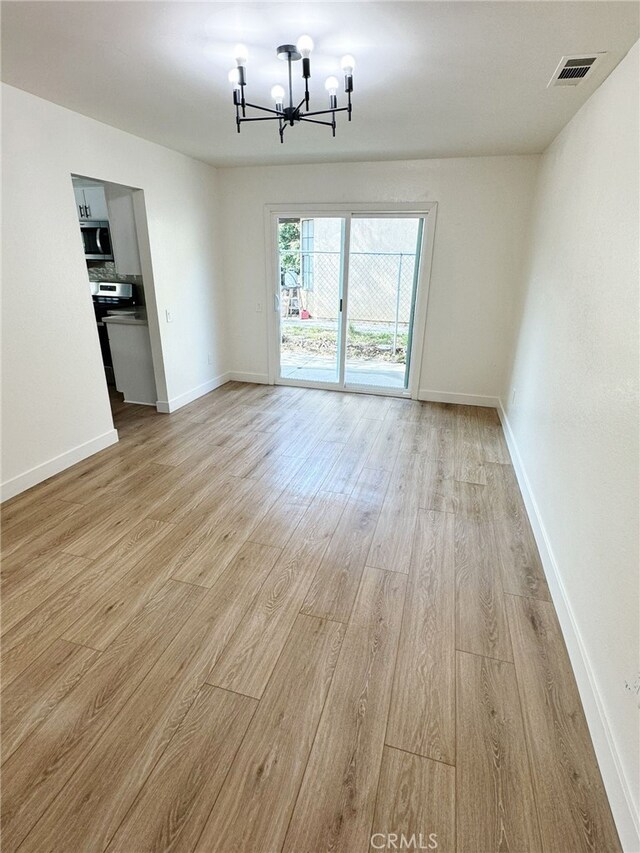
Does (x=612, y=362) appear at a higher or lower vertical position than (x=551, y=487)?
higher

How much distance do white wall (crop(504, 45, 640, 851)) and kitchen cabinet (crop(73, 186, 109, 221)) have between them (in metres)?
4.61

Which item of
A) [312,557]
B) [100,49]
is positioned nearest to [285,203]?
[100,49]

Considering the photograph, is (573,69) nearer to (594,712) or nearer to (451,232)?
(451,232)

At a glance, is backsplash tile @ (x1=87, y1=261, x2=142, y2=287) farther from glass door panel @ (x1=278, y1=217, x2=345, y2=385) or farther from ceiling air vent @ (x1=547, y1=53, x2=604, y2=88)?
ceiling air vent @ (x1=547, y1=53, x2=604, y2=88)

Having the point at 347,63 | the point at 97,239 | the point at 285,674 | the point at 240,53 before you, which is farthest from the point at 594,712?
the point at 97,239

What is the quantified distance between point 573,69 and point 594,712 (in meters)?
2.89

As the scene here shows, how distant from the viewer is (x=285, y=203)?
458cm

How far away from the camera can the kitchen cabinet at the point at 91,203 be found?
15.2 feet

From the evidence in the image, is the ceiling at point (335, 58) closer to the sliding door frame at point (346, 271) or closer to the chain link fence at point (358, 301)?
the sliding door frame at point (346, 271)

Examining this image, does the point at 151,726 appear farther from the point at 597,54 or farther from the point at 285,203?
the point at 285,203

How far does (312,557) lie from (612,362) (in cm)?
170

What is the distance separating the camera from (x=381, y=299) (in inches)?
189

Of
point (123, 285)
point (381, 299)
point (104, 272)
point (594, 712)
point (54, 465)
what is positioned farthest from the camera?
point (104, 272)

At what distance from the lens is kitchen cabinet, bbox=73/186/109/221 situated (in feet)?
15.2
